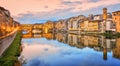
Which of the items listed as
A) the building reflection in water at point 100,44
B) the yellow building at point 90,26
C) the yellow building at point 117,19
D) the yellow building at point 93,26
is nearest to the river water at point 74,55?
the building reflection in water at point 100,44

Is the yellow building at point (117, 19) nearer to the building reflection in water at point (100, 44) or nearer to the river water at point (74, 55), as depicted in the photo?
the building reflection in water at point (100, 44)

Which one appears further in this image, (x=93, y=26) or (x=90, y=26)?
(x=90, y=26)

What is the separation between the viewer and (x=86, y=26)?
155 meters

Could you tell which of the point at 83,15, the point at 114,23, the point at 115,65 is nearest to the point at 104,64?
the point at 115,65

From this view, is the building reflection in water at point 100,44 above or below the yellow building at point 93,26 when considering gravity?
below

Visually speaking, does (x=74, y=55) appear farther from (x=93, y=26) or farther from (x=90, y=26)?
(x=90, y=26)

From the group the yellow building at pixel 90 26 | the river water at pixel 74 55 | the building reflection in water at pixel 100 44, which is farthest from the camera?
the yellow building at pixel 90 26

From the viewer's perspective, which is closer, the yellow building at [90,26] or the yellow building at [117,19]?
the yellow building at [117,19]

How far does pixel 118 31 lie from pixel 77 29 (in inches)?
2602

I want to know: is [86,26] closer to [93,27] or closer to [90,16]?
[93,27]

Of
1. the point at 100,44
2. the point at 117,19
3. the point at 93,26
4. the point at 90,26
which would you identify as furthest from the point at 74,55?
the point at 90,26

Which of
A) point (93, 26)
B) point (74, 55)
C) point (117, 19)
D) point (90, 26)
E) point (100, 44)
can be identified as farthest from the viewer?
point (90, 26)

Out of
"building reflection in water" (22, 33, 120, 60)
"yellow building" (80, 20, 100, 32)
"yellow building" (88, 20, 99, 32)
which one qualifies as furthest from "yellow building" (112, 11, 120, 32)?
"building reflection in water" (22, 33, 120, 60)

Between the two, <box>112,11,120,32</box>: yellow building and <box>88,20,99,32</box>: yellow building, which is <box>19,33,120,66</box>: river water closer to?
<box>112,11,120,32</box>: yellow building
